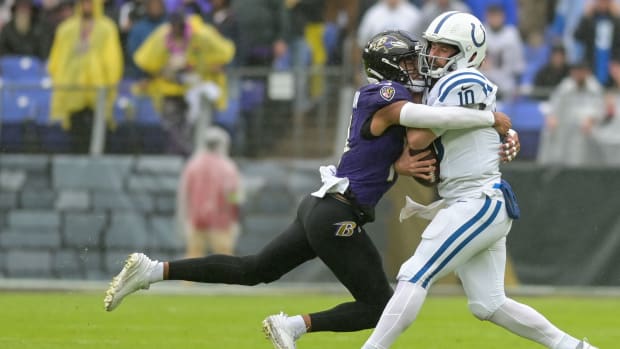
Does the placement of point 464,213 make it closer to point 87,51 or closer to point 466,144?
point 466,144

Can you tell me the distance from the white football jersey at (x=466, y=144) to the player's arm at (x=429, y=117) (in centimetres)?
6

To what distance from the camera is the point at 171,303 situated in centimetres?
1336

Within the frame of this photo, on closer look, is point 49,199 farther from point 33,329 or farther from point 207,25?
point 33,329

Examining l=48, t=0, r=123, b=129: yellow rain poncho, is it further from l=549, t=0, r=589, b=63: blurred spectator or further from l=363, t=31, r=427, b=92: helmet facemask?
l=363, t=31, r=427, b=92: helmet facemask

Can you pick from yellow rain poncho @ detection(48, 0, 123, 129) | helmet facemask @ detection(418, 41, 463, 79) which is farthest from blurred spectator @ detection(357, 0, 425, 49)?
helmet facemask @ detection(418, 41, 463, 79)

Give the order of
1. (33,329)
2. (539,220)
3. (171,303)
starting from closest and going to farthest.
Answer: (33,329), (171,303), (539,220)

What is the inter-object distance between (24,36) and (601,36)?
6711 mm

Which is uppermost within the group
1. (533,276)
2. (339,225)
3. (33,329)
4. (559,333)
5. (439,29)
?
(439,29)

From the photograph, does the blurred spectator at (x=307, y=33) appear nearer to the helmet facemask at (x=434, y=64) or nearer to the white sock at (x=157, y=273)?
the white sock at (x=157, y=273)

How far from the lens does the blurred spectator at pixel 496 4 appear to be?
1619 centimetres

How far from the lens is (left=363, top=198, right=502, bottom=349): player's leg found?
23.7 feet

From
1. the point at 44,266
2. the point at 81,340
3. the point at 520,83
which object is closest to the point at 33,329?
the point at 81,340

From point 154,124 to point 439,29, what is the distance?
8.09 metres

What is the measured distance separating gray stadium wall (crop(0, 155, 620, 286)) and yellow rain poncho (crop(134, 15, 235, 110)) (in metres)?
0.80
